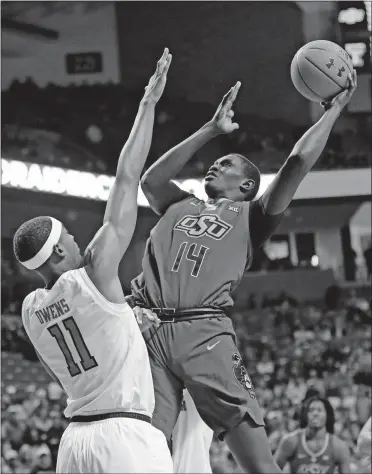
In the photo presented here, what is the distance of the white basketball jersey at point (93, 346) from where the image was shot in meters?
3.56

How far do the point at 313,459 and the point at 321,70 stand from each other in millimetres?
3600

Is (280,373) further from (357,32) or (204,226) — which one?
(204,226)

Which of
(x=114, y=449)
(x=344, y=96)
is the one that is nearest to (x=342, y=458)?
(x=344, y=96)

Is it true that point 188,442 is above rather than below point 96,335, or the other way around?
below

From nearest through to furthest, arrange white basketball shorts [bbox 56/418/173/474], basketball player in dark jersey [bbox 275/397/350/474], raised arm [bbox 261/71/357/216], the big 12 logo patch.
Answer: white basketball shorts [bbox 56/418/173/474], raised arm [bbox 261/71/357/216], the big 12 logo patch, basketball player in dark jersey [bbox 275/397/350/474]

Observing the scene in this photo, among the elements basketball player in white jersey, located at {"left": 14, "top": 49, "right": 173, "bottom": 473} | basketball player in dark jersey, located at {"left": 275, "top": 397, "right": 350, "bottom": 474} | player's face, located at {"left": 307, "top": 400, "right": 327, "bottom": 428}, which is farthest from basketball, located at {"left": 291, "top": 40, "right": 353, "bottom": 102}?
basketball player in dark jersey, located at {"left": 275, "top": 397, "right": 350, "bottom": 474}

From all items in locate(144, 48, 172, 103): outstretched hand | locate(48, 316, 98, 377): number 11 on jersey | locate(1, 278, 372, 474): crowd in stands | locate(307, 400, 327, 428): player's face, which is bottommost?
locate(1, 278, 372, 474): crowd in stands

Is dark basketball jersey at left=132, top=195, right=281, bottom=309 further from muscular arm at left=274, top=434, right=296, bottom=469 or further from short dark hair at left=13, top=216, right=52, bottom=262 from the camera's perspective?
muscular arm at left=274, top=434, right=296, bottom=469

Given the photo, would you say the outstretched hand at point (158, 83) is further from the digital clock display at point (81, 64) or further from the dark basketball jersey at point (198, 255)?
the digital clock display at point (81, 64)

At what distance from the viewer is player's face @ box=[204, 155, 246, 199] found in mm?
4555

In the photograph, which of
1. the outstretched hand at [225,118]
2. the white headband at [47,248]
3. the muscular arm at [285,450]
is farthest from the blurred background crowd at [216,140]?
the white headband at [47,248]

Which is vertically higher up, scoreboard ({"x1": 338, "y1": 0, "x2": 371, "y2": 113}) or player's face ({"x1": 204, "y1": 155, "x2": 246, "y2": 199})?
scoreboard ({"x1": 338, "y1": 0, "x2": 371, "y2": 113})

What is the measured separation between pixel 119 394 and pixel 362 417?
8869 millimetres

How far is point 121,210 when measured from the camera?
361 centimetres
